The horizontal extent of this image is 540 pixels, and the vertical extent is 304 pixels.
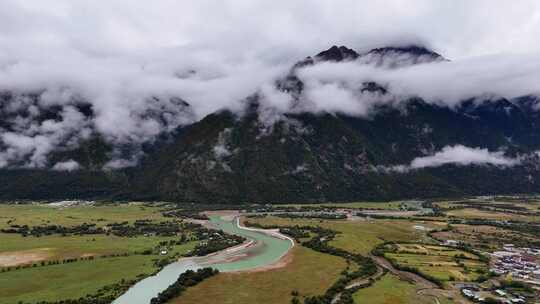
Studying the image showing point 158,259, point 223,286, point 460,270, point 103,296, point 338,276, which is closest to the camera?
point 103,296

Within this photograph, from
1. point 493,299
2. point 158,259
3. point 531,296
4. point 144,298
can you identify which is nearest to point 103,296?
point 144,298

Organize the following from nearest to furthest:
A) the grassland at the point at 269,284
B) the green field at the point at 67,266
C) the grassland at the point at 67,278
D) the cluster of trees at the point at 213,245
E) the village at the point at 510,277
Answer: the grassland at the point at 269,284, the grassland at the point at 67,278, the green field at the point at 67,266, the village at the point at 510,277, the cluster of trees at the point at 213,245

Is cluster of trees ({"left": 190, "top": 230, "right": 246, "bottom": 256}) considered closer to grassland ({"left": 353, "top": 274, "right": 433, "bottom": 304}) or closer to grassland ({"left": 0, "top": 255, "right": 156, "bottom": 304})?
grassland ({"left": 0, "top": 255, "right": 156, "bottom": 304})

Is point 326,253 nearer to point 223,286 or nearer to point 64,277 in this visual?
point 223,286

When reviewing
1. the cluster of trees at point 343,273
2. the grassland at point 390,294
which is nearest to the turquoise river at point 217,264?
the cluster of trees at point 343,273

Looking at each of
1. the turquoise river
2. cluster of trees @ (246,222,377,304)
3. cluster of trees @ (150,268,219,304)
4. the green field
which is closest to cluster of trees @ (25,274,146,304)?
the turquoise river

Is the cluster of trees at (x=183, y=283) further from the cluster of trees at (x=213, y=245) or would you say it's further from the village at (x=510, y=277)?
the village at (x=510, y=277)

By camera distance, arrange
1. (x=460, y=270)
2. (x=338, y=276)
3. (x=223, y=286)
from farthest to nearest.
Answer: (x=460, y=270)
(x=338, y=276)
(x=223, y=286)

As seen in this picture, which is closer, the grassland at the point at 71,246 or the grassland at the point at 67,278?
the grassland at the point at 67,278
